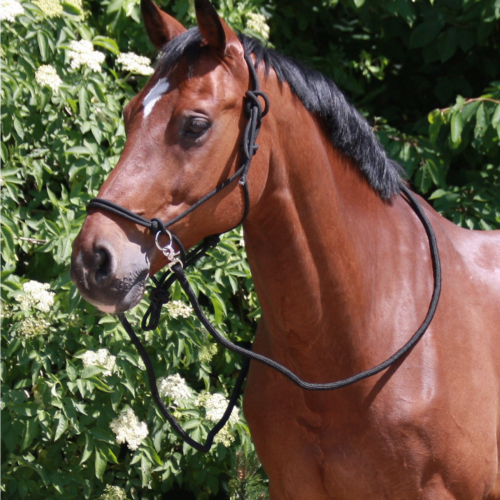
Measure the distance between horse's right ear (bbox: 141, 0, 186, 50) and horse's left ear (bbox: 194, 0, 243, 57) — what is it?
0.20m

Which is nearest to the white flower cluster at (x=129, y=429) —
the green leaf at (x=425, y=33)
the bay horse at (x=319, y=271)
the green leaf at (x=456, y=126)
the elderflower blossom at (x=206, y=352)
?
the elderflower blossom at (x=206, y=352)

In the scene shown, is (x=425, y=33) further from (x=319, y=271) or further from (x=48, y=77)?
(x=319, y=271)

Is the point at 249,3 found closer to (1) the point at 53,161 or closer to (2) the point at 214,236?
(1) the point at 53,161

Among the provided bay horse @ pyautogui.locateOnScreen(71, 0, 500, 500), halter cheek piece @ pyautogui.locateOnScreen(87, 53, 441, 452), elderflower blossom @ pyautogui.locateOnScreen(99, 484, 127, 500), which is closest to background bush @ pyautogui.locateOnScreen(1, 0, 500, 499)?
elderflower blossom @ pyautogui.locateOnScreen(99, 484, 127, 500)

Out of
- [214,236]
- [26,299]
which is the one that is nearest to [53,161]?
[26,299]

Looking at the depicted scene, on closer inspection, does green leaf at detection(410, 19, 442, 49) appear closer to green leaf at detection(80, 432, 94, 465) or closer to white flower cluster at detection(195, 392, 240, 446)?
white flower cluster at detection(195, 392, 240, 446)

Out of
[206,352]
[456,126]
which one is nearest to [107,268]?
[206,352]

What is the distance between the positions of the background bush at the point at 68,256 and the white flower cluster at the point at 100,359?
2.1 inches

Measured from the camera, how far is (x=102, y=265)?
53.6 inches

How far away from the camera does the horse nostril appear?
52.8 inches

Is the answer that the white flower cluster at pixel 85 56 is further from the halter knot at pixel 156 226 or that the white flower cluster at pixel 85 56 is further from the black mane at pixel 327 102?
the halter knot at pixel 156 226

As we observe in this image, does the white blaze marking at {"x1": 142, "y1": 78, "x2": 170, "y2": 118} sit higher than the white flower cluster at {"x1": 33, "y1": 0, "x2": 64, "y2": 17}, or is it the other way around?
the white blaze marking at {"x1": 142, "y1": 78, "x2": 170, "y2": 118}

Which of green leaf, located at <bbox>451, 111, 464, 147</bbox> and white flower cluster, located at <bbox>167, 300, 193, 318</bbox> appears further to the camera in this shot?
green leaf, located at <bbox>451, 111, 464, 147</bbox>

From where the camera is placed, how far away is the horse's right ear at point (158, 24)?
1.66 meters
